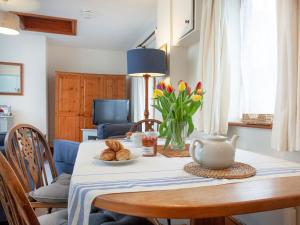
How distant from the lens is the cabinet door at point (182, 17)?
85.9 inches

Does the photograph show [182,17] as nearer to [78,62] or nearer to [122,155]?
[122,155]

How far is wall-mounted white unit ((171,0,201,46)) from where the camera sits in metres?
2.13

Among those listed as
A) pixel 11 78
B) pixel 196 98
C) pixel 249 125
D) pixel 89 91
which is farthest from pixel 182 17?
pixel 11 78

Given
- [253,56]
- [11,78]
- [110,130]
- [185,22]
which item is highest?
[185,22]

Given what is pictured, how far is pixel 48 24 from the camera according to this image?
13.8 ft

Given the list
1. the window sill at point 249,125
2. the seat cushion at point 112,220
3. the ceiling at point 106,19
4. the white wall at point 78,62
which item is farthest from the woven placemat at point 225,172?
the white wall at point 78,62

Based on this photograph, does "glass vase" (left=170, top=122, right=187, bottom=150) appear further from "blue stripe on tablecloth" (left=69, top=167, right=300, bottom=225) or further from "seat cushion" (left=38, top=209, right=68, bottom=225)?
"seat cushion" (left=38, top=209, right=68, bottom=225)

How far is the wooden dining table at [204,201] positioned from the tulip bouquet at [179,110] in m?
0.58

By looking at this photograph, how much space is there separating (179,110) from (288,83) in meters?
0.55

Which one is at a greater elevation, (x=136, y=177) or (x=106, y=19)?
(x=106, y=19)

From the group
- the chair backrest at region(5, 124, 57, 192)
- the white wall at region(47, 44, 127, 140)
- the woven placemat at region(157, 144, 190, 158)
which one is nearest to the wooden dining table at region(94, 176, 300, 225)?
the woven placemat at region(157, 144, 190, 158)

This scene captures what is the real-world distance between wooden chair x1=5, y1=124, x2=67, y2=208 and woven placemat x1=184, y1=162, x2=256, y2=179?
723mm

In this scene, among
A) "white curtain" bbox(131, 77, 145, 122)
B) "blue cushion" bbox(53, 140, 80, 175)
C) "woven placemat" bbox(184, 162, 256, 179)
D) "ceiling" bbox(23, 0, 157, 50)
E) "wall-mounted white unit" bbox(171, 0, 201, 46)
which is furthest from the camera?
"white curtain" bbox(131, 77, 145, 122)

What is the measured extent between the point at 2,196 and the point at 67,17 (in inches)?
147
